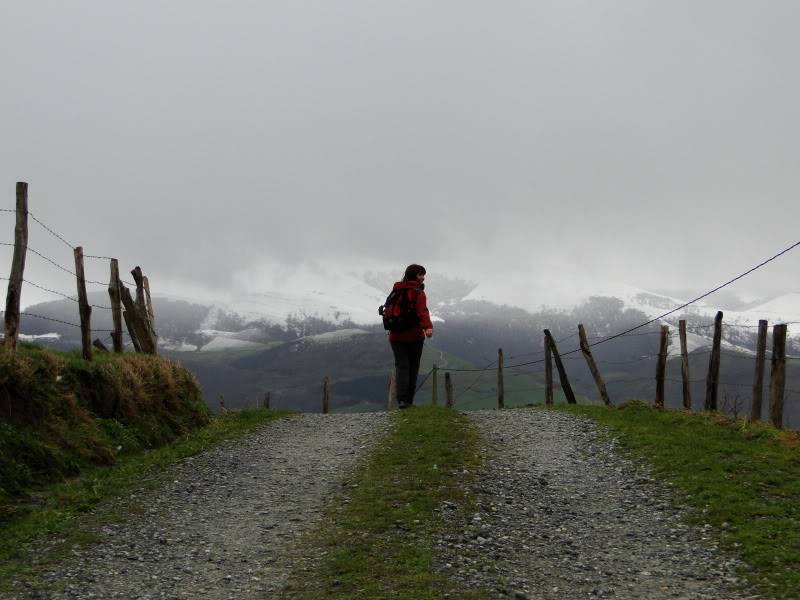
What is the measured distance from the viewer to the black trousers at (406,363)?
2220 cm

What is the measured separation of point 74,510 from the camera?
1107 cm

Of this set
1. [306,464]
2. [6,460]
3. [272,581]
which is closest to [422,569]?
[272,581]

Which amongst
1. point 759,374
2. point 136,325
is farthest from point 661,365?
point 136,325

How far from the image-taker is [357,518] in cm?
1086

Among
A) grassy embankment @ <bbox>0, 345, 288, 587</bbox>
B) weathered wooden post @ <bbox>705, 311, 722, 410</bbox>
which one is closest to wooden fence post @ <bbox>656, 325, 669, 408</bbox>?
weathered wooden post @ <bbox>705, 311, 722, 410</bbox>

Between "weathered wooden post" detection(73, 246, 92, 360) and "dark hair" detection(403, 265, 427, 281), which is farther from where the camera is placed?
"dark hair" detection(403, 265, 427, 281)

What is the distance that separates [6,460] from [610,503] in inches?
419

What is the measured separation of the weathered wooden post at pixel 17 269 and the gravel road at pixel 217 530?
467 centimetres

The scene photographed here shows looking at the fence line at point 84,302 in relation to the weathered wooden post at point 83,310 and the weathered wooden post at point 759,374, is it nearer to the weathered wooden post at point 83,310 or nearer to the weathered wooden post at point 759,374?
the weathered wooden post at point 83,310

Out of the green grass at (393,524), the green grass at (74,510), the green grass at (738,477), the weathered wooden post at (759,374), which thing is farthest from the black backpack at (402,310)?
the weathered wooden post at (759,374)

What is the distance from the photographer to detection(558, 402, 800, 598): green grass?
8.73m

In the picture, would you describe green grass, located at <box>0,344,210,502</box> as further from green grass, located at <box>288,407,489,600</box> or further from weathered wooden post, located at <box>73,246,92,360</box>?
green grass, located at <box>288,407,489,600</box>

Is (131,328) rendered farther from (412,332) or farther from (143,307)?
(412,332)

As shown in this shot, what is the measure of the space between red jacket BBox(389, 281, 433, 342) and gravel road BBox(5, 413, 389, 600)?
5.36 meters
